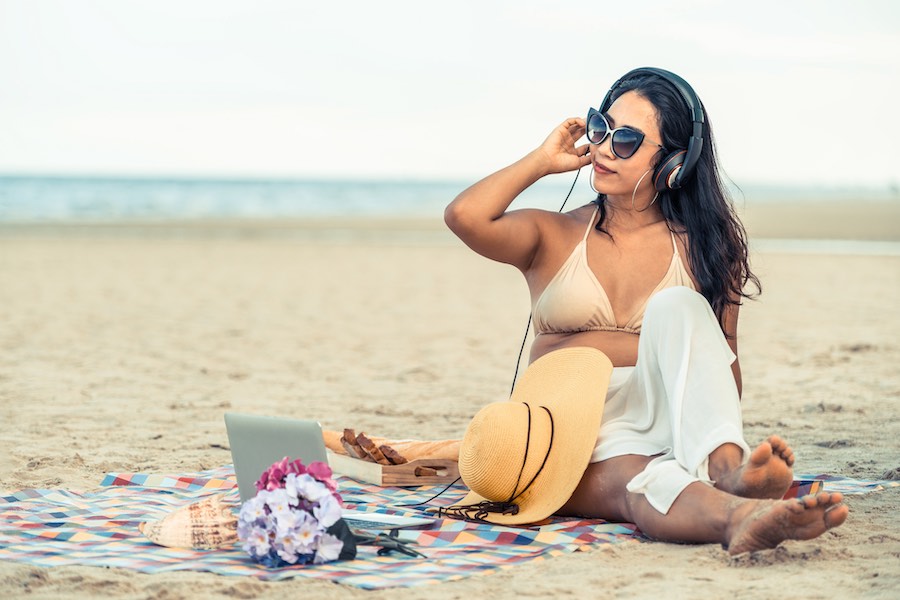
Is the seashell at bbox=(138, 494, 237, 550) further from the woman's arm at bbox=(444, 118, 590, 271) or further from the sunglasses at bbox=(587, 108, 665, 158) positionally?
the sunglasses at bbox=(587, 108, 665, 158)

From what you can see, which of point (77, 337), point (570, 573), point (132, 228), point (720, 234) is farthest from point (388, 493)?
point (132, 228)

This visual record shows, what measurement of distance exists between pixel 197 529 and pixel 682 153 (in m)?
1.91

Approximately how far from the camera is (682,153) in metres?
3.75

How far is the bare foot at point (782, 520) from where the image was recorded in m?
2.81

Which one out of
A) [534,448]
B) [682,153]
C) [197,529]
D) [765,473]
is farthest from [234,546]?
[682,153]

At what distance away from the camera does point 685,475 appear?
125 inches

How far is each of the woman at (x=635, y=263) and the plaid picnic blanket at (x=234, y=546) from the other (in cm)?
27

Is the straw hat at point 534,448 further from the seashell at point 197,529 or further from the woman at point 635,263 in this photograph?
the seashell at point 197,529

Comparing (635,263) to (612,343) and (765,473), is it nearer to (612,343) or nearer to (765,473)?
(612,343)

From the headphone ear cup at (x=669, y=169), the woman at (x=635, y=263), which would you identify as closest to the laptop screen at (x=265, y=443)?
the woman at (x=635, y=263)

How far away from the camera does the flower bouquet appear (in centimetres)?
297

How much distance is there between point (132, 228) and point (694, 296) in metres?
22.0

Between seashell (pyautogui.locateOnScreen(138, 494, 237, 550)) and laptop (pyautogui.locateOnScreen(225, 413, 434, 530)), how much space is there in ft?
0.46

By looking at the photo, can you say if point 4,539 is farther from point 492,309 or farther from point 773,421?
point 492,309
